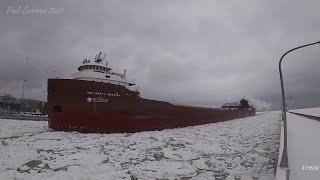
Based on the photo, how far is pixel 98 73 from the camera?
15.8 meters

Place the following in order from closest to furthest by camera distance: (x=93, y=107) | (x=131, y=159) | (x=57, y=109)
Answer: (x=131, y=159)
(x=93, y=107)
(x=57, y=109)

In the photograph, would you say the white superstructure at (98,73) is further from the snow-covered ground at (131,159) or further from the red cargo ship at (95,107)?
the snow-covered ground at (131,159)

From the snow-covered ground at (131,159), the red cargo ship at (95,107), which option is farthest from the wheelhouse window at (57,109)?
the snow-covered ground at (131,159)

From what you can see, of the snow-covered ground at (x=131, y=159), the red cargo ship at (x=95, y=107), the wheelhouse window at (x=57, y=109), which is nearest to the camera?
the snow-covered ground at (x=131, y=159)

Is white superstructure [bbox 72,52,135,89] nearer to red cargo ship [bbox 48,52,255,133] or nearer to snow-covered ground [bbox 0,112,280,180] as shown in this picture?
red cargo ship [bbox 48,52,255,133]

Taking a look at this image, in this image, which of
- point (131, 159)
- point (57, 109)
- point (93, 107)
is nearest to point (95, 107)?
point (93, 107)

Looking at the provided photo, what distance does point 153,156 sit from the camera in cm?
830

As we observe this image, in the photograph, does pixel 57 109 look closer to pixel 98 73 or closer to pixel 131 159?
pixel 98 73

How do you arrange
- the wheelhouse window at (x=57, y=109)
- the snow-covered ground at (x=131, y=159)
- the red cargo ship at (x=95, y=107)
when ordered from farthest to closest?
the wheelhouse window at (x=57, y=109), the red cargo ship at (x=95, y=107), the snow-covered ground at (x=131, y=159)

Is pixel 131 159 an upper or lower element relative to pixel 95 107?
lower

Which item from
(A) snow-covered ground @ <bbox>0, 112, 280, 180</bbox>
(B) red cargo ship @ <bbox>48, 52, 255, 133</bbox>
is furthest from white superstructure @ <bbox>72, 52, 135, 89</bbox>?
(A) snow-covered ground @ <bbox>0, 112, 280, 180</bbox>

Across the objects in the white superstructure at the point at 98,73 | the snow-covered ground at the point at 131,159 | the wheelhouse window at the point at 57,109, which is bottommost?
the snow-covered ground at the point at 131,159

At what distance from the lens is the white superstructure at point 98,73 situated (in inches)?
610

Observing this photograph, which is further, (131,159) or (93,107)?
(93,107)
